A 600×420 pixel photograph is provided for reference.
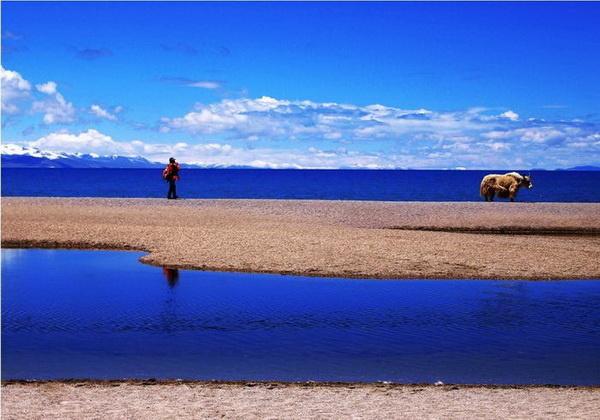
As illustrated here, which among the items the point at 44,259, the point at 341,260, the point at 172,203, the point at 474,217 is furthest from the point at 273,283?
the point at 172,203

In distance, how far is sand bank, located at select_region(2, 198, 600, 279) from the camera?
2098 centimetres

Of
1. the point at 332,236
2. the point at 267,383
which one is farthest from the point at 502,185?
the point at 267,383

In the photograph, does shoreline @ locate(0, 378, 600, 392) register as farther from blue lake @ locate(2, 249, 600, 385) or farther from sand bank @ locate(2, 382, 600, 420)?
blue lake @ locate(2, 249, 600, 385)

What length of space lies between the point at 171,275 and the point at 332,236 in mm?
7886

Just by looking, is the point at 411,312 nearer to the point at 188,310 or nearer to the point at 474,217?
the point at 188,310

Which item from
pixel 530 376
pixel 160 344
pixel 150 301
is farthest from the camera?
pixel 150 301

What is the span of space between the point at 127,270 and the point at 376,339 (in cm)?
939

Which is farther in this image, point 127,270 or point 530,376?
point 127,270

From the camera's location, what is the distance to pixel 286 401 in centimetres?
937

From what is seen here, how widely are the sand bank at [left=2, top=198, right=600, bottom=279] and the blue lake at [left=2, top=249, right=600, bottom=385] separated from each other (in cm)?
152

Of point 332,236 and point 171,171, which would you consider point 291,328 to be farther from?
point 171,171

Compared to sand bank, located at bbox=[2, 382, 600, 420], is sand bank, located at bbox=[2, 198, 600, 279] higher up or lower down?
higher up

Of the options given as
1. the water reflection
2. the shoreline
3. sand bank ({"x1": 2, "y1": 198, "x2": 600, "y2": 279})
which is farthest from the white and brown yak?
the shoreline

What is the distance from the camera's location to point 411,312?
1559cm
